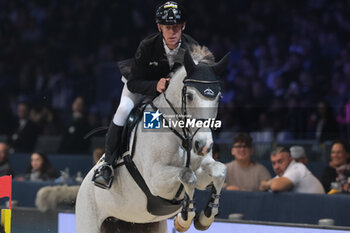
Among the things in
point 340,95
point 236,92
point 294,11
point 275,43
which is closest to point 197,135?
point 340,95

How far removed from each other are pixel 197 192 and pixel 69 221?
1.55 meters

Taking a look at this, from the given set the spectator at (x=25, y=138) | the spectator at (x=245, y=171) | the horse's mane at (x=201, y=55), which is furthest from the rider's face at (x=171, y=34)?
the spectator at (x=25, y=138)

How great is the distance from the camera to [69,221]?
8.60 meters

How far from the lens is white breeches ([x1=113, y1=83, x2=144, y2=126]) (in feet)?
21.8

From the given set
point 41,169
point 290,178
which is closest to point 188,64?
point 290,178

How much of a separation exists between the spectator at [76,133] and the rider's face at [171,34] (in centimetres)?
572

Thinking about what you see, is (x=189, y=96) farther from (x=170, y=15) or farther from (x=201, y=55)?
(x=170, y=15)

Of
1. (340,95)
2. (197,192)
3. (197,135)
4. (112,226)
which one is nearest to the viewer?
(197,135)

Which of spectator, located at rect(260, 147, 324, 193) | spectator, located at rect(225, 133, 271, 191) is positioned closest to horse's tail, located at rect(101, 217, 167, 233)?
spectator, located at rect(260, 147, 324, 193)

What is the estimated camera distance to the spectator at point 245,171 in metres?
8.66

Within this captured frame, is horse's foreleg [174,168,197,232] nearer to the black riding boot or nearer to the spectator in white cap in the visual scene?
the black riding boot

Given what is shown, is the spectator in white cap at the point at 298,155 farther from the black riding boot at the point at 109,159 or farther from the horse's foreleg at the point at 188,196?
the horse's foreleg at the point at 188,196

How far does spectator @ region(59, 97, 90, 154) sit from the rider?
5.16 meters

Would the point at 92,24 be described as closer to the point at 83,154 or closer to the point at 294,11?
the point at 294,11
